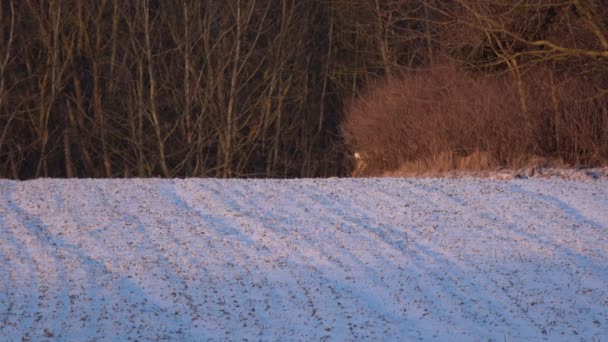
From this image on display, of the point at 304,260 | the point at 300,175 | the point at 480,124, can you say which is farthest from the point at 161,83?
the point at 304,260

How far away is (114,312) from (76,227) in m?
3.38

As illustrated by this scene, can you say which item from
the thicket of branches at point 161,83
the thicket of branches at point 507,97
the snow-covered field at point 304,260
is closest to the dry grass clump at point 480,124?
the thicket of branches at point 507,97

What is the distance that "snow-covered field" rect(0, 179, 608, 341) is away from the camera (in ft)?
24.3

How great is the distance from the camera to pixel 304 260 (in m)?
9.42

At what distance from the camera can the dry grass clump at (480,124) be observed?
17203 millimetres

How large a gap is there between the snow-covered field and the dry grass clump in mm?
3493

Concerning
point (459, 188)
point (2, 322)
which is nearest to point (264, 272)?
point (2, 322)

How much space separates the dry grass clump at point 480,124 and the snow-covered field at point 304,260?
11.5ft

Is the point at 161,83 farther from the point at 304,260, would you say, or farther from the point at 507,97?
the point at 304,260

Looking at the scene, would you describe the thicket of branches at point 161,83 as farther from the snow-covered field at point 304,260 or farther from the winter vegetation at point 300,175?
the snow-covered field at point 304,260

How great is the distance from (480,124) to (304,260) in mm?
9457

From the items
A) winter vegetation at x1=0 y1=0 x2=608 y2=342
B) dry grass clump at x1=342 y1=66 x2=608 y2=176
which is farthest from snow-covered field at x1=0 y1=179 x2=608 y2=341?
dry grass clump at x1=342 y1=66 x2=608 y2=176

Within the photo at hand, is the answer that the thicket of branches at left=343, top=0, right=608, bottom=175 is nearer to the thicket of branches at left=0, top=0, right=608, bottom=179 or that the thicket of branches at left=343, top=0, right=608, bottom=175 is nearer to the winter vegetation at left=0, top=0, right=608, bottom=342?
the winter vegetation at left=0, top=0, right=608, bottom=342

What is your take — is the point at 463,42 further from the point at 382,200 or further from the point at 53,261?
the point at 53,261
